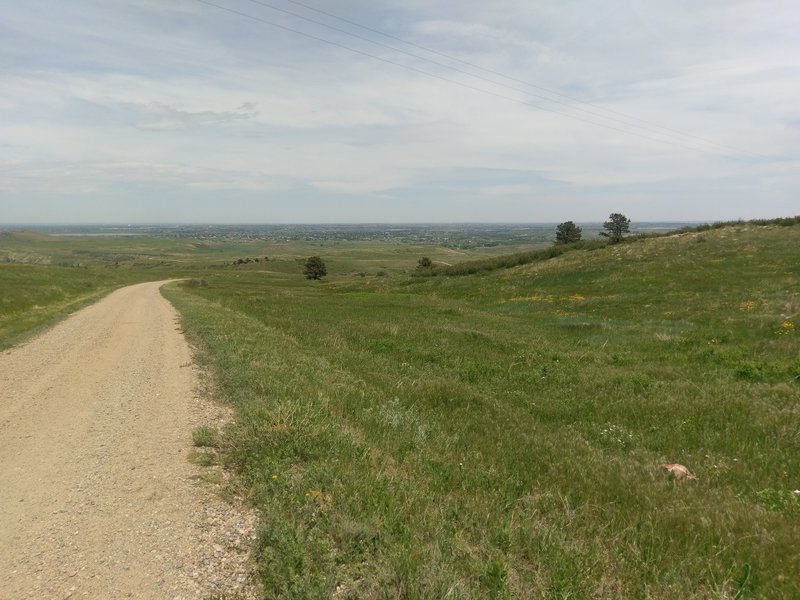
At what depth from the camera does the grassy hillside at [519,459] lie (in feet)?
14.1

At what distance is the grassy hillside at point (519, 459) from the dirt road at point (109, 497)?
23.0 inches

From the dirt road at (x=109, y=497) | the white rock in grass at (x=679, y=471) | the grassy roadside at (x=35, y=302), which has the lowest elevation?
the grassy roadside at (x=35, y=302)

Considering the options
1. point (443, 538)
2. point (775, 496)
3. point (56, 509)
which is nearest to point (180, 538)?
point (56, 509)

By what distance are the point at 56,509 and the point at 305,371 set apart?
7.06 metres

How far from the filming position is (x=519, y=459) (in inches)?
294

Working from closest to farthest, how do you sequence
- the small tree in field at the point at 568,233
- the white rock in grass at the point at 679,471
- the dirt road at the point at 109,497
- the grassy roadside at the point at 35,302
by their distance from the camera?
the dirt road at the point at 109,497
the white rock in grass at the point at 679,471
the grassy roadside at the point at 35,302
the small tree in field at the point at 568,233

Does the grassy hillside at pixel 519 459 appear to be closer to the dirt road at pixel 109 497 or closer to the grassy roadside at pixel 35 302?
the dirt road at pixel 109 497

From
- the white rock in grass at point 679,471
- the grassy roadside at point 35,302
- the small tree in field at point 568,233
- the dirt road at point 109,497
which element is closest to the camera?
the dirt road at point 109,497

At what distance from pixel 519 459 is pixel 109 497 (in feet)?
18.4

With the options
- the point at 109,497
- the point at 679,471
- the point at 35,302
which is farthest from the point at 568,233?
the point at 109,497

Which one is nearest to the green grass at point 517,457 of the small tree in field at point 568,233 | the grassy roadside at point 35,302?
the grassy roadside at point 35,302

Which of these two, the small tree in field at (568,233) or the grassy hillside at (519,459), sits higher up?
the small tree in field at (568,233)

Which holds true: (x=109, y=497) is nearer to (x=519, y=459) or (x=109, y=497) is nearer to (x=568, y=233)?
(x=519, y=459)

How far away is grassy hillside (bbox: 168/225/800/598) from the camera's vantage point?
4293 millimetres
